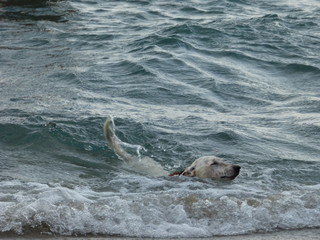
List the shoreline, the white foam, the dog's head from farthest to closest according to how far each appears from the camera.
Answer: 1. the dog's head
2. the white foam
3. the shoreline

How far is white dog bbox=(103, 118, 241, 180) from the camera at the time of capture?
25.0 ft

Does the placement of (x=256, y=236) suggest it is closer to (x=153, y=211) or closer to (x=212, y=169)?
(x=153, y=211)

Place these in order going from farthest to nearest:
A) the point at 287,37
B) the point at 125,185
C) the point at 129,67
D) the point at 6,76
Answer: the point at 287,37
the point at 129,67
the point at 6,76
the point at 125,185

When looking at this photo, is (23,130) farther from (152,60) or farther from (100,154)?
(152,60)

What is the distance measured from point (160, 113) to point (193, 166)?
2.49 meters

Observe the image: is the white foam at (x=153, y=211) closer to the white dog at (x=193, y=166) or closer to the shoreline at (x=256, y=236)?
the shoreline at (x=256, y=236)

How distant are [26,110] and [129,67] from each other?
3.02m

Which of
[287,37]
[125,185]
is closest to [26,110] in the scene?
[125,185]

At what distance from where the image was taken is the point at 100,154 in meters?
8.78

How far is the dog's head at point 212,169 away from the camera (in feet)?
24.9

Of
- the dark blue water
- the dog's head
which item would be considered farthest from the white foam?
the dog's head

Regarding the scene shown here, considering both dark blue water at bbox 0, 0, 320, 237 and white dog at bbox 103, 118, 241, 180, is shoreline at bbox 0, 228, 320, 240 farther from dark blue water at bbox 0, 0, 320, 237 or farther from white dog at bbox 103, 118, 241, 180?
white dog at bbox 103, 118, 241, 180

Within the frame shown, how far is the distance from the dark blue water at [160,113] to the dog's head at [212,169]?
106mm

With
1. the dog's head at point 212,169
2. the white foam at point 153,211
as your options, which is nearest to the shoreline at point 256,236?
the white foam at point 153,211
